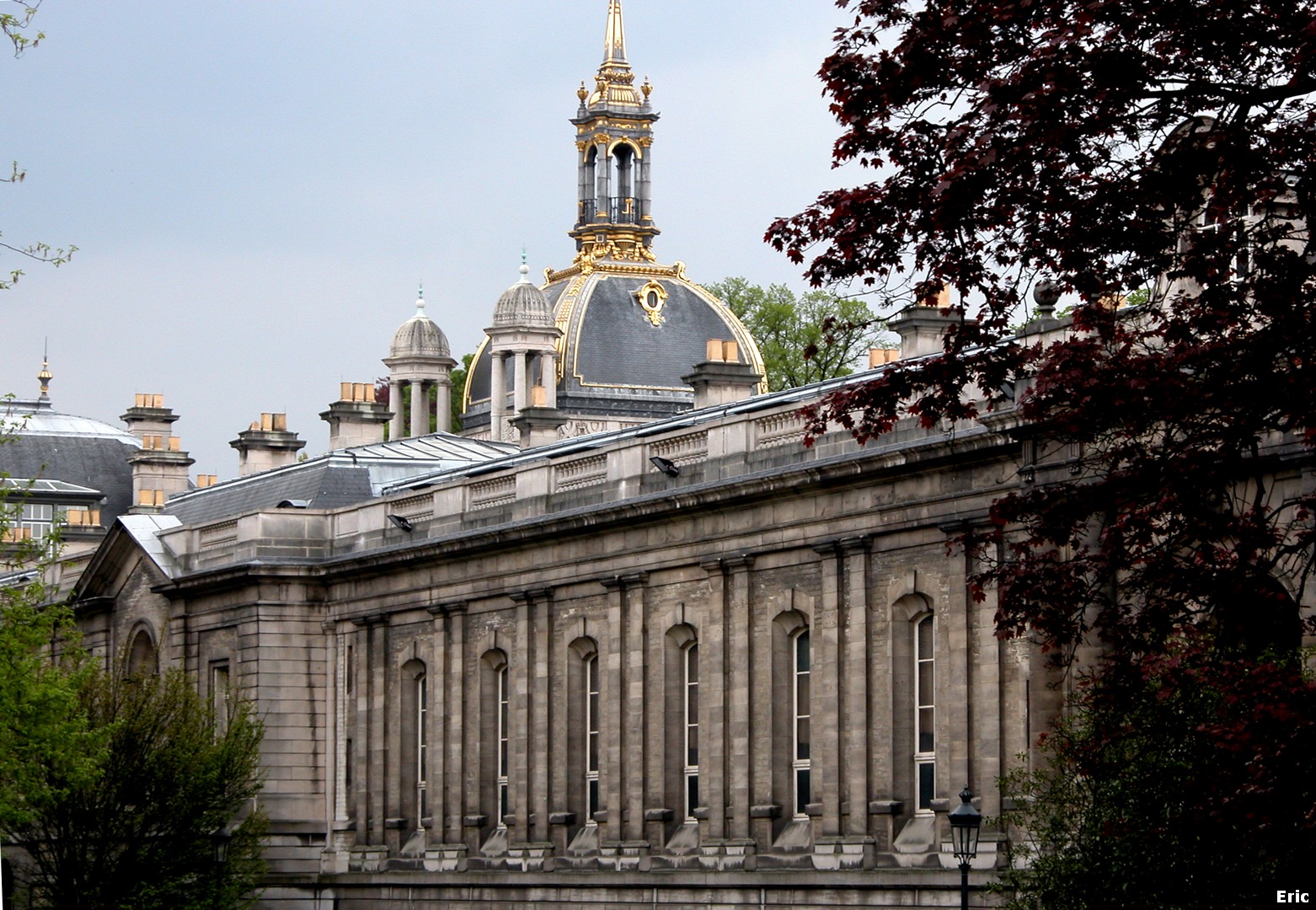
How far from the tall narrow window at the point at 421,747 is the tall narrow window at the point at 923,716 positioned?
1693 cm

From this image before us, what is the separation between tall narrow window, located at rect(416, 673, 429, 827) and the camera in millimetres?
62531

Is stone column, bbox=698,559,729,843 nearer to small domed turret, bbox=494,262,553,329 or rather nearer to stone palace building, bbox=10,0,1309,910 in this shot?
stone palace building, bbox=10,0,1309,910

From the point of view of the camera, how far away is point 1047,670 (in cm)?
4272

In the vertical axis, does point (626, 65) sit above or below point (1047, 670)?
above

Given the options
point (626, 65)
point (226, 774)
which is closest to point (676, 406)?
point (626, 65)

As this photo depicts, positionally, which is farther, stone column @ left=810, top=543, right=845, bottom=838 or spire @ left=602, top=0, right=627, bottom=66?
spire @ left=602, top=0, right=627, bottom=66

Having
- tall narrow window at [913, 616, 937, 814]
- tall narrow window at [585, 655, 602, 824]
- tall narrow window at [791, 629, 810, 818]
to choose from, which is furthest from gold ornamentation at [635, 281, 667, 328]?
tall narrow window at [913, 616, 937, 814]

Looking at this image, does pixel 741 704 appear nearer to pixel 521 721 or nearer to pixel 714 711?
pixel 714 711

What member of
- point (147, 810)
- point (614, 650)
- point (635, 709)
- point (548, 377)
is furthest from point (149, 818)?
point (548, 377)

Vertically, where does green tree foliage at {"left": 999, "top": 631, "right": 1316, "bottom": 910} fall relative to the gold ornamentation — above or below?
below

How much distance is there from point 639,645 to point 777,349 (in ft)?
187

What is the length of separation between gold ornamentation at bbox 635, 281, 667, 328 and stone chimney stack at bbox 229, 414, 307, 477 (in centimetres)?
1787

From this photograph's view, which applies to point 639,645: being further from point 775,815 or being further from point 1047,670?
point 1047,670

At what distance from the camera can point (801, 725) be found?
167ft
